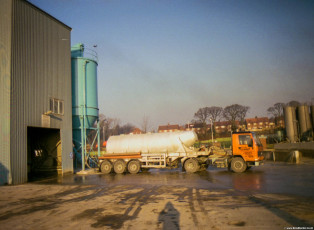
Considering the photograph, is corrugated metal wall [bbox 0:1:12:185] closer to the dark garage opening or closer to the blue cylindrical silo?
the dark garage opening

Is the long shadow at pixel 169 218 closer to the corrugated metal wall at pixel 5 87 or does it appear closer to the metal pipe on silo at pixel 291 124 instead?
the corrugated metal wall at pixel 5 87

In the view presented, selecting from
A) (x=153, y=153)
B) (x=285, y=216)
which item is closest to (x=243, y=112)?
(x=153, y=153)

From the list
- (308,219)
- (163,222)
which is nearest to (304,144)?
(308,219)

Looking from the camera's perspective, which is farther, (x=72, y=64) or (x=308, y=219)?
(x=72, y=64)

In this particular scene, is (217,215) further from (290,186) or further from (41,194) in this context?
(41,194)

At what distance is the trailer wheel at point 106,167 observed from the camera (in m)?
21.0

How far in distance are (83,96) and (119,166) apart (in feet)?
25.4

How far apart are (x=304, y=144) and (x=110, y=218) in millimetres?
29340

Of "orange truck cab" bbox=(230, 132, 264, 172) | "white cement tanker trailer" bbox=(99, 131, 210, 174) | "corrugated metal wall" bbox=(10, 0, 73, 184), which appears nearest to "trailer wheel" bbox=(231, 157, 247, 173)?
"orange truck cab" bbox=(230, 132, 264, 172)

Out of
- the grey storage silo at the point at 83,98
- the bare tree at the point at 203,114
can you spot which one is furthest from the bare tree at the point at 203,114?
the grey storage silo at the point at 83,98

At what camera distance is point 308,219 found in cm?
684

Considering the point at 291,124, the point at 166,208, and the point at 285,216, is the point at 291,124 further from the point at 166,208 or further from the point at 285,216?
the point at 166,208

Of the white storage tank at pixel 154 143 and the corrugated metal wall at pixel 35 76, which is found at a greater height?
the corrugated metal wall at pixel 35 76

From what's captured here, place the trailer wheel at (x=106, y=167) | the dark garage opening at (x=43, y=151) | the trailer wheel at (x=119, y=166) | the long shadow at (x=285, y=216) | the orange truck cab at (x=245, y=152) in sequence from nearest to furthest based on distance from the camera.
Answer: the long shadow at (x=285, y=216)
the orange truck cab at (x=245, y=152)
the trailer wheel at (x=119, y=166)
the trailer wheel at (x=106, y=167)
the dark garage opening at (x=43, y=151)
